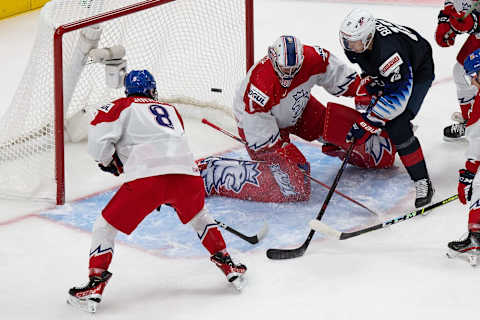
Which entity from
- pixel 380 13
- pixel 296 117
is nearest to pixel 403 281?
pixel 296 117

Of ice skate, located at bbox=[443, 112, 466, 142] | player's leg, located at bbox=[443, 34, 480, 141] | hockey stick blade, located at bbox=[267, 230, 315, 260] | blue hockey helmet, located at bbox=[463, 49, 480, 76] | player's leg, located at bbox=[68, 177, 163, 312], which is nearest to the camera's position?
player's leg, located at bbox=[68, 177, 163, 312]

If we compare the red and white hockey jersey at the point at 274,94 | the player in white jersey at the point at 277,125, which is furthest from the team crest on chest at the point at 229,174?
the red and white hockey jersey at the point at 274,94

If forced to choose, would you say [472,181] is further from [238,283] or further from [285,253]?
[238,283]

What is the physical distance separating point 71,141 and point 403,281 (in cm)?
242

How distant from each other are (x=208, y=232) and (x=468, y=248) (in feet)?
3.49

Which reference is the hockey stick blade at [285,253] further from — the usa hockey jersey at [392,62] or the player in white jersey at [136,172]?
the usa hockey jersey at [392,62]

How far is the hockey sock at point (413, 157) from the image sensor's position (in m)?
4.45

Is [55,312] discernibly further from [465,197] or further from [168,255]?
[465,197]

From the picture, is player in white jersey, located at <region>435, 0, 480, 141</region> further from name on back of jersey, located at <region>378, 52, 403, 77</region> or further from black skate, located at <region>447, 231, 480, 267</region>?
black skate, located at <region>447, 231, 480, 267</region>

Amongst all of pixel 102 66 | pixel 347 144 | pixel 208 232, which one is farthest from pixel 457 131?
pixel 208 232

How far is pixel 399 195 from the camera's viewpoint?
15.2 feet

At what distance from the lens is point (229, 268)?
12.1 feet

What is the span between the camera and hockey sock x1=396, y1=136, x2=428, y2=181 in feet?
14.6

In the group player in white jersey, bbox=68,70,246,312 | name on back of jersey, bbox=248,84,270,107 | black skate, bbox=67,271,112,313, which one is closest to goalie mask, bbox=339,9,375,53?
name on back of jersey, bbox=248,84,270,107
